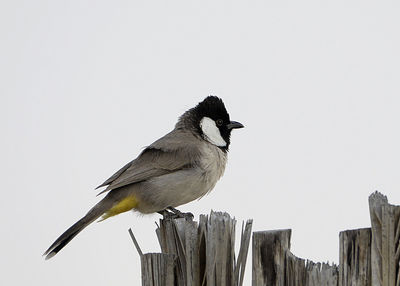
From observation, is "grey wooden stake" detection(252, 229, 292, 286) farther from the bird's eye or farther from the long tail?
the bird's eye

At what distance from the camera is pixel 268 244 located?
303cm

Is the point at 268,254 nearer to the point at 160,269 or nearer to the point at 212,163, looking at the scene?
the point at 160,269

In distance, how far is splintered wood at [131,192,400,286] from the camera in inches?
102

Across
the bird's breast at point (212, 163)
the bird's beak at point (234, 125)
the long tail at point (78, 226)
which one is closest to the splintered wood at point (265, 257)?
the long tail at point (78, 226)

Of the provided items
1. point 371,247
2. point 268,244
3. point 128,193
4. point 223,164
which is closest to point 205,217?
point 268,244

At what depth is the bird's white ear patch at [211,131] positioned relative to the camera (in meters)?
6.42

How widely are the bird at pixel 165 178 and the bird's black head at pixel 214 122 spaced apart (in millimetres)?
89

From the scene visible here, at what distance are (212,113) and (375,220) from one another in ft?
13.2

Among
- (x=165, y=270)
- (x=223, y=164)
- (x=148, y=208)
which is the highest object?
(x=223, y=164)

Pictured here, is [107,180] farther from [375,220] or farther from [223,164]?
[375,220]

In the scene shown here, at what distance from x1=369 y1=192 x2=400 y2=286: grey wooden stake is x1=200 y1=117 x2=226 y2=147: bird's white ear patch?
3843 millimetres

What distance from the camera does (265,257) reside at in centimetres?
303

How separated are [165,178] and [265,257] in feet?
9.42

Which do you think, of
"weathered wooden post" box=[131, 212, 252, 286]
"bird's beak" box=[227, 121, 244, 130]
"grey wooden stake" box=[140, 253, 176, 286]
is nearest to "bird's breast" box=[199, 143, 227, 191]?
"bird's beak" box=[227, 121, 244, 130]
